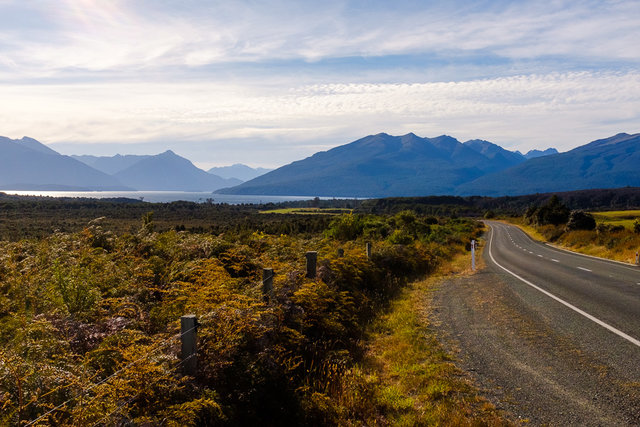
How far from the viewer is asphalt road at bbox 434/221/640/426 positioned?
516cm

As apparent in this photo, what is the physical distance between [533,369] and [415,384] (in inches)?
73.9

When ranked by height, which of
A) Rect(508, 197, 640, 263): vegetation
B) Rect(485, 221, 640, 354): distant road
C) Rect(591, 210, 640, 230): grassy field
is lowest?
Rect(591, 210, 640, 230): grassy field

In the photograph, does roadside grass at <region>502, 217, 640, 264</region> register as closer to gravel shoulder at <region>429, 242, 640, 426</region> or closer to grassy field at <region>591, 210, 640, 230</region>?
gravel shoulder at <region>429, 242, 640, 426</region>

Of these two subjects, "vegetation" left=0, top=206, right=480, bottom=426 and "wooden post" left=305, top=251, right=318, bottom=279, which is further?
"wooden post" left=305, top=251, right=318, bottom=279

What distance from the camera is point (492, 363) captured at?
22.1 ft

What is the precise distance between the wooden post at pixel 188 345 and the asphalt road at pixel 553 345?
3.98 metres

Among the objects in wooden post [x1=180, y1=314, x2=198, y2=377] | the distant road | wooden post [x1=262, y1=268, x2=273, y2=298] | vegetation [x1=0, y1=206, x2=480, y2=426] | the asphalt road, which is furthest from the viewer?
Result: the distant road

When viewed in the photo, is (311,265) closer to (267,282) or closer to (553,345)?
(267,282)

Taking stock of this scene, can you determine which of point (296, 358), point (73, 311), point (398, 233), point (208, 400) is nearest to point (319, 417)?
point (296, 358)

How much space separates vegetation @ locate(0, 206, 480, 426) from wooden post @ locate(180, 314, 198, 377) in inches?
4.4

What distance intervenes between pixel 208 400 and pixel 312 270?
5.53m

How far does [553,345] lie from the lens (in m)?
7.32

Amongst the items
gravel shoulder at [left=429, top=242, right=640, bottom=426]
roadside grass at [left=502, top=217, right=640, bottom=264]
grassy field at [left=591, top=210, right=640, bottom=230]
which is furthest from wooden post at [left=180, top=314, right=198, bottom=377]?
grassy field at [left=591, top=210, right=640, bottom=230]

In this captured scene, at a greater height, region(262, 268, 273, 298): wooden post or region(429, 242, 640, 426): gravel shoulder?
region(262, 268, 273, 298): wooden post
